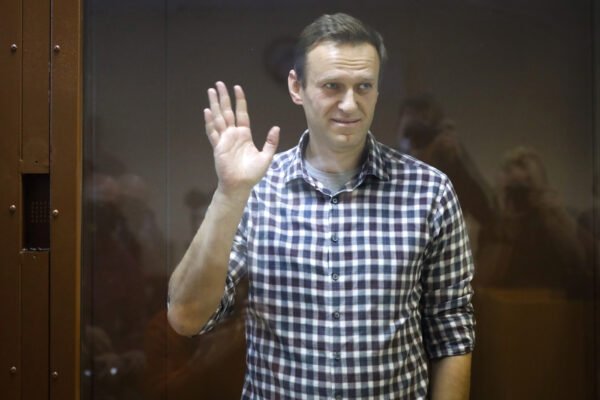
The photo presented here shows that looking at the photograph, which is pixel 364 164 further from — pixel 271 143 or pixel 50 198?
pixel 50 198

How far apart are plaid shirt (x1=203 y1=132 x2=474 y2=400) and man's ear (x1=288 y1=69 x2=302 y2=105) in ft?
0.31

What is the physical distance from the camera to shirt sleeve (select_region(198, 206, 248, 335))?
3.27ft

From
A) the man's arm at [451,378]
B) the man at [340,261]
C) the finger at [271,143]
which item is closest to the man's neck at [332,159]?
the man at [340,261]

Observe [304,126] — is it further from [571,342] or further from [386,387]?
[571,342]

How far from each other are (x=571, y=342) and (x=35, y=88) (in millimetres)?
1220

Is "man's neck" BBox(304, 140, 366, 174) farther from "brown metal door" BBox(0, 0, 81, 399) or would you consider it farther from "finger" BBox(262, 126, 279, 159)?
"brown metal door" BBox(0, 0, 81, 399)

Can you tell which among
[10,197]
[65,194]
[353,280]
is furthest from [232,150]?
[10,197]

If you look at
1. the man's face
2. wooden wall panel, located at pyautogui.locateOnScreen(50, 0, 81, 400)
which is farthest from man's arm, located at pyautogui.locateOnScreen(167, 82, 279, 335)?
wooden wall panel, located at pyautogui.locateOnScreen(50, 0, 81, 400)

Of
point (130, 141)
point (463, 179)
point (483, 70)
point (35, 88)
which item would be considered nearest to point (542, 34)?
point (483, 70)

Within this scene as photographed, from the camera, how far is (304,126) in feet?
3.41

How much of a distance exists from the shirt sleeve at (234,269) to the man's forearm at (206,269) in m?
0.03

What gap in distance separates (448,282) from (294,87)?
0.47 m

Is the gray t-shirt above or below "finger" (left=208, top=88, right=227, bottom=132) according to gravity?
below

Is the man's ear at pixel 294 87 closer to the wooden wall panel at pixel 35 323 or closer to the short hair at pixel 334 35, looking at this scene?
the short hair at pixel 334 35
